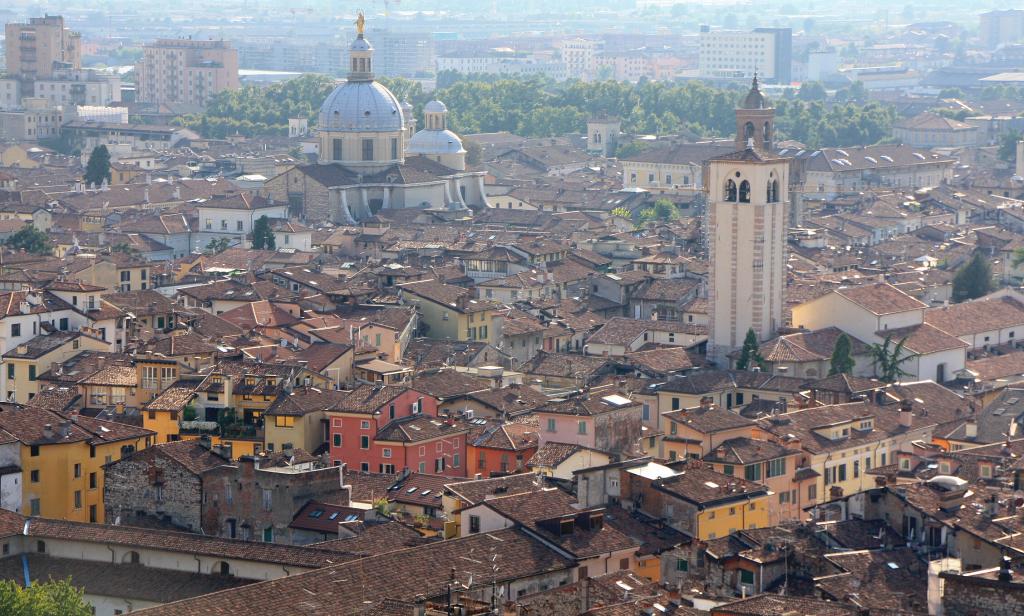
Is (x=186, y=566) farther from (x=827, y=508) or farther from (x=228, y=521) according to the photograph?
(x=827, y=508)

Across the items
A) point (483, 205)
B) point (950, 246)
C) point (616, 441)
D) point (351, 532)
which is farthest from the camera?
point (483, 205)

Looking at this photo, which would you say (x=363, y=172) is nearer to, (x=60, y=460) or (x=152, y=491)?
(x=60, y=460)

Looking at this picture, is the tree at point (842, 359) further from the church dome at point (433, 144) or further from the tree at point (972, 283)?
the church dome at point (433, 144)

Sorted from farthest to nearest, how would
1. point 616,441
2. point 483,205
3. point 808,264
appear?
point 483,205 < point 808,264 < point 616,441

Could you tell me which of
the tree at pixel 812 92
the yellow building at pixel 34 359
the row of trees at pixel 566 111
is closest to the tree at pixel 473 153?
the row of trees at pixel 566 111

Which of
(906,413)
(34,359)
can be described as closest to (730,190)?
(906,413)

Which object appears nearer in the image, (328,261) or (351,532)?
(351,532)

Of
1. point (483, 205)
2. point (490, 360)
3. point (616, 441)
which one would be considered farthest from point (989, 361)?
point (483, 205)
